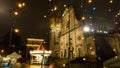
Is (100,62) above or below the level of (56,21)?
below

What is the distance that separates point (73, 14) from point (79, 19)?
6.85 ft

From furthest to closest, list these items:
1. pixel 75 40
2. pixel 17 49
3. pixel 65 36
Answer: pixel 17 49
pixel 65 36
pixel 75 40

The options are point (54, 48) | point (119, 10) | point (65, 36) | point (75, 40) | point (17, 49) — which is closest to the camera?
point (119, 10)

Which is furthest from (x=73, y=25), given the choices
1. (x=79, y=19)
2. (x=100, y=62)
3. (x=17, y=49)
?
(x=17, y=49)

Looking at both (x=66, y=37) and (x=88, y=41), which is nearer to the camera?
(x=88, y=41)

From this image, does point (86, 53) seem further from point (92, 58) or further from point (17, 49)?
point (17, 49)

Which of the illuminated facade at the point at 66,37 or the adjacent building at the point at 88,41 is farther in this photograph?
the illuminated facade at the point at 66,37

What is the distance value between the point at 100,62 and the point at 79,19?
10.5m

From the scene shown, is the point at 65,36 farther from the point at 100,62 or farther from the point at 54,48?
the point at 100,62

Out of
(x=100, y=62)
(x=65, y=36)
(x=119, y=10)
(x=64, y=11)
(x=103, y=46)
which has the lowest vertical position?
(x=100, y=62)

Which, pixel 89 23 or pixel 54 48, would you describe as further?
pixel 54 48

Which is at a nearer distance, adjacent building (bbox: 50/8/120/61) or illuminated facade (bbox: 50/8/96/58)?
adjacent building (bbox: 50/8/120/61)

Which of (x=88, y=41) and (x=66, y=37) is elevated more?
(x=66, y=37)

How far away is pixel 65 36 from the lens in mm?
42750
